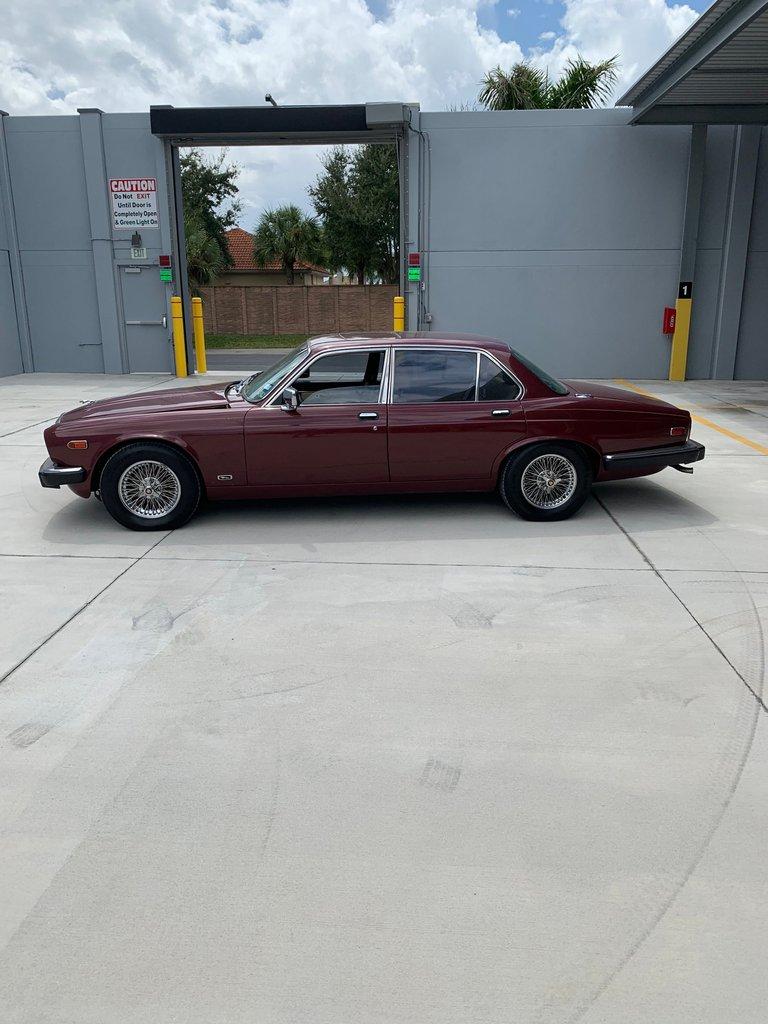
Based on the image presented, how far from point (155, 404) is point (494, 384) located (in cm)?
266

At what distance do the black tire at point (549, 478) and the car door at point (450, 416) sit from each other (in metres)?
0.16

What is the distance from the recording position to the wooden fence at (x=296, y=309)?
33.7 meters

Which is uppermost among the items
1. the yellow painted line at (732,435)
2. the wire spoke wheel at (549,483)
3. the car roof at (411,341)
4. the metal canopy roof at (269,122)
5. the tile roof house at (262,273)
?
the metal canopy roof at (269,122)

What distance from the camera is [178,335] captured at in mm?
16391

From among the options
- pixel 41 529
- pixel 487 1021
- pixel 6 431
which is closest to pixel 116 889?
pixel 487 1021

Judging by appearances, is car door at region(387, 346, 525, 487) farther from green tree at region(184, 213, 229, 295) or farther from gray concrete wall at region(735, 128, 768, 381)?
green tree at region(184, 213, 229, 295)

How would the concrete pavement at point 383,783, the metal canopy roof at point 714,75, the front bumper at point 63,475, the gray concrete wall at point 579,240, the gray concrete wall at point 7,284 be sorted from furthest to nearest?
the gray concrete wall at point 7,284 → the gray concrete wall at point 579,240 → the metal canopy roof at point 714,75 → the front bumper at point 63,475 → the concrete pavement at point 383,783

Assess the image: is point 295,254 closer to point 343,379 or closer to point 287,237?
point 287,237

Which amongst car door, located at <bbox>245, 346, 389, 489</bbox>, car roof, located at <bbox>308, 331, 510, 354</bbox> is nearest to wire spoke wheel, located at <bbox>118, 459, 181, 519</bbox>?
car door, located at <bbox>245, 346, 389, 489</bbox>

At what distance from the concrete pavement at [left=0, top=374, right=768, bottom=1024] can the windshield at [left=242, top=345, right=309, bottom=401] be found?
133 centimetres

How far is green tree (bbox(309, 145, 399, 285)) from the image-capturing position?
36.8 m

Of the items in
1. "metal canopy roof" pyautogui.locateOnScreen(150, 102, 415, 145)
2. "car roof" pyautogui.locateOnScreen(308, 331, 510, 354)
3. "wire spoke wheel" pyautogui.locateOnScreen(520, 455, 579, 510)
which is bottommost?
"wire spoke wheel" pyautogui.locateOnScreen(520, 455, 579, 510)

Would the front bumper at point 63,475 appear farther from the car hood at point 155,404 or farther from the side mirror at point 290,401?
the side mirror at point 290,401

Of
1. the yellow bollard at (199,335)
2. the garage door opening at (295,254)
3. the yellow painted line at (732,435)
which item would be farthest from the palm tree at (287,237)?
the yellow painted line at (732,435)
